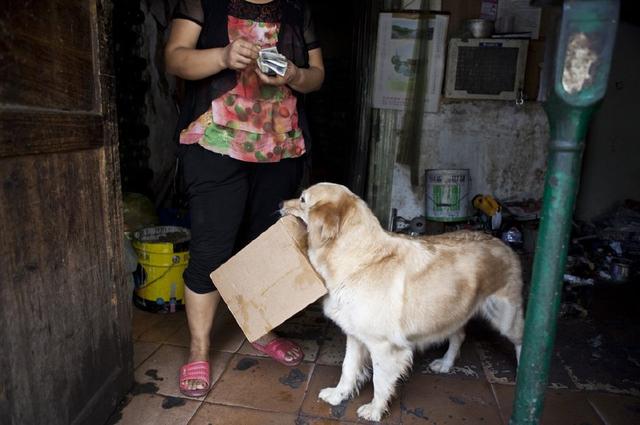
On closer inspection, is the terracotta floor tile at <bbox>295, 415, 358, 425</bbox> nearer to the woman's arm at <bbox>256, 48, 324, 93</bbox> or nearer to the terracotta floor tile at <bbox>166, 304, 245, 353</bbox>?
the terracotta floor tile at <bbox>166, 304, 245, 353</bbox>

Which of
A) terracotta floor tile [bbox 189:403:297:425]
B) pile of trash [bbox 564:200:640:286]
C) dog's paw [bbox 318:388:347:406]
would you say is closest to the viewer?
terracotta floor tile [bbox 189:403:297:425]

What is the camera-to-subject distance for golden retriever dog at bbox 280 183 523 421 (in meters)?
2.01

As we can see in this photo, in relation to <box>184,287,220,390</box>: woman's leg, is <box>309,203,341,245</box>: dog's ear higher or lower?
higher

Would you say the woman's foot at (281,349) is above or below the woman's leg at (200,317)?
below

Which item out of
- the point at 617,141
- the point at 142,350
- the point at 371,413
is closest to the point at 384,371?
the point at 371,413

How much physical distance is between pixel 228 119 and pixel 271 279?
0.82m

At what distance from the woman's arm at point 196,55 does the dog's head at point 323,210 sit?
69 cm

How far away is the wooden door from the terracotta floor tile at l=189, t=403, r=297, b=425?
44 centimetres

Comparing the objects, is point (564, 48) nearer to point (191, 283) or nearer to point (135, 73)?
point (191, 283)

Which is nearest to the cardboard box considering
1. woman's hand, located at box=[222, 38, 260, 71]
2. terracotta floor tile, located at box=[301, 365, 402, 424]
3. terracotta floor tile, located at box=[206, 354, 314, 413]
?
terracotta floor tile, located at box=[206, 354, 314, 413]

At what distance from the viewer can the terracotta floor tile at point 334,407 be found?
2.13m

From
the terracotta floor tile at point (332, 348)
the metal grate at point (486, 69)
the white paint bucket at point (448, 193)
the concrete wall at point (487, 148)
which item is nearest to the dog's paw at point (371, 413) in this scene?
the terracotta floor tile at point (332, 348)

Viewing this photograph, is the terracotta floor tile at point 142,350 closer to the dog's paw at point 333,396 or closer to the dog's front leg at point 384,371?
the dog's paw at point 333,396

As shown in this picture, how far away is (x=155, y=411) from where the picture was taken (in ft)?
6.91
